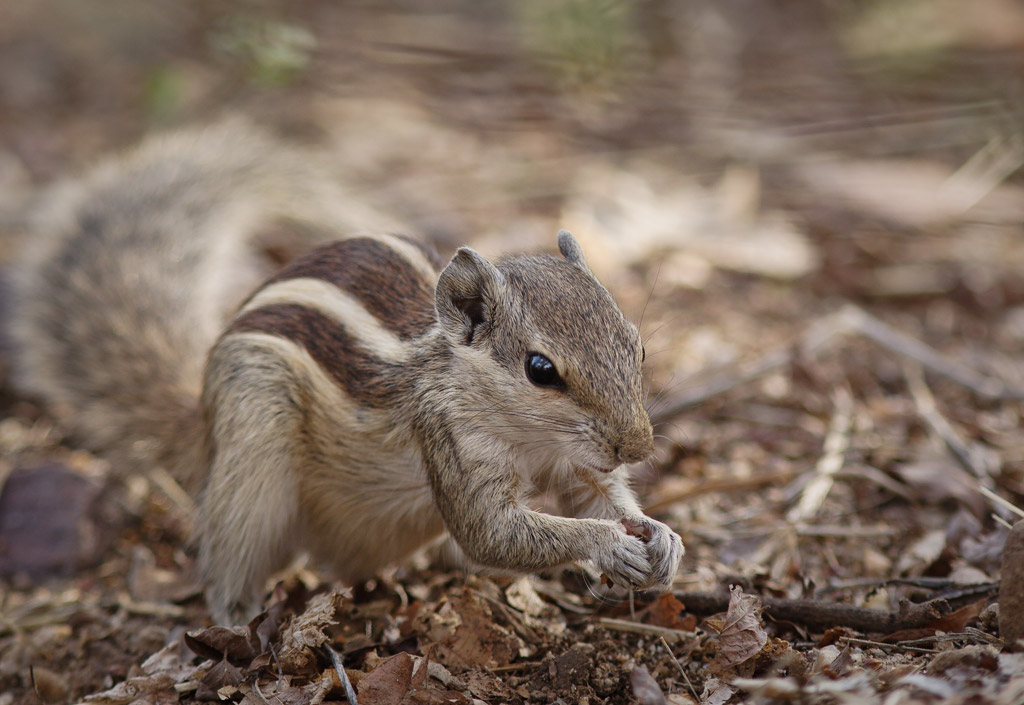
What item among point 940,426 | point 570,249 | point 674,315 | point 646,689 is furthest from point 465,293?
point 674,315

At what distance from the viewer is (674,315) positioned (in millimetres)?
5680

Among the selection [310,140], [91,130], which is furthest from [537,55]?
[91,130]

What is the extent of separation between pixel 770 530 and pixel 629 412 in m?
1.27

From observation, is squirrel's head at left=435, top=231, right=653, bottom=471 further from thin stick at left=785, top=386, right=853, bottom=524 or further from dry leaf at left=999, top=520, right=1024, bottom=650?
thin stick at left=785, top=386, right=853, bottom=524

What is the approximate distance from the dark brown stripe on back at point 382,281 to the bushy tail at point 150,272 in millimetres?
924

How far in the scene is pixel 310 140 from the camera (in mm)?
7648

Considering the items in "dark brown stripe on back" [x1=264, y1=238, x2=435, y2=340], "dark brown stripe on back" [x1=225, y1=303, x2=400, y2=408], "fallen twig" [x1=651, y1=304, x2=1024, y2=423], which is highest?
"dark brown stripe on back" [x1=264, y1=238, x2=435, y2=340]

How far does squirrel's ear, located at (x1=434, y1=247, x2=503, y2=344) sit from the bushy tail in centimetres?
133

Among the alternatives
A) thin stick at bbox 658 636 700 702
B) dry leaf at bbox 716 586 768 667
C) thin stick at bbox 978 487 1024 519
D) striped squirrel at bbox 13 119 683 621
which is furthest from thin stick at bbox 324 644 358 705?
thin stick at bbox 978 487 1024 519

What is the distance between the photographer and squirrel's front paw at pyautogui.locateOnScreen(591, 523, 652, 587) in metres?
2.79

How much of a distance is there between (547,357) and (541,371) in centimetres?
6

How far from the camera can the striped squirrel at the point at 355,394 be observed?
296 cm

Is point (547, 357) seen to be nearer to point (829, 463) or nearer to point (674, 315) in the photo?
point (829, 463)

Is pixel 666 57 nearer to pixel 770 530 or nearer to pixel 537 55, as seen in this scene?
pixel 537 55
